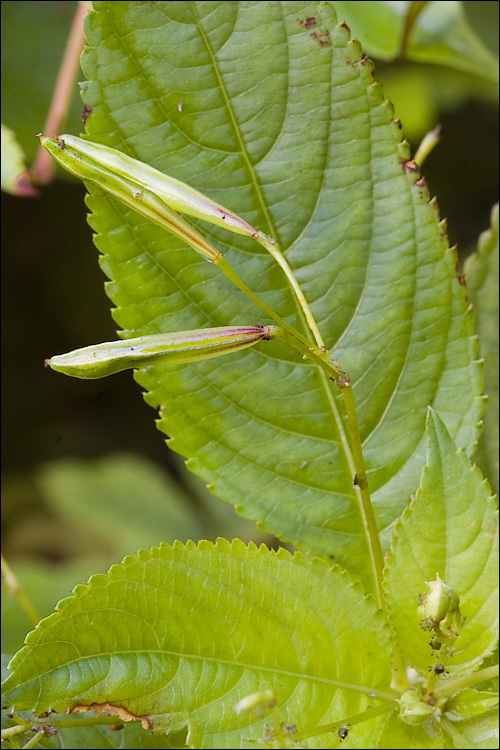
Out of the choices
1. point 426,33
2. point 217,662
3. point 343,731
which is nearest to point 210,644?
point 217,662

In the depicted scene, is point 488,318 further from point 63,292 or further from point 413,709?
point 63,292

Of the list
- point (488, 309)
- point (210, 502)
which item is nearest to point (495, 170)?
point (488, 309)

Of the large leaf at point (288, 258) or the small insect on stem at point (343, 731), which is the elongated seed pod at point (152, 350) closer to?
the large leaf at point (288, 258)

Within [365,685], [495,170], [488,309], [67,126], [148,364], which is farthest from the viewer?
[495,170]

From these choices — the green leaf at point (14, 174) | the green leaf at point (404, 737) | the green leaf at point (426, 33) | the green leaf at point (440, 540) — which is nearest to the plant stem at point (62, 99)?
the green leaf at point (14, 174)

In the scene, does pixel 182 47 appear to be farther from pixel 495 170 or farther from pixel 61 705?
pixel 495 170

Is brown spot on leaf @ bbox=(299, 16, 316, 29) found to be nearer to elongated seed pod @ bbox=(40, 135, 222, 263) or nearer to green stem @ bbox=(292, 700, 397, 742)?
elongated seed pod @ bbox=(40, 135, 222, 263)
